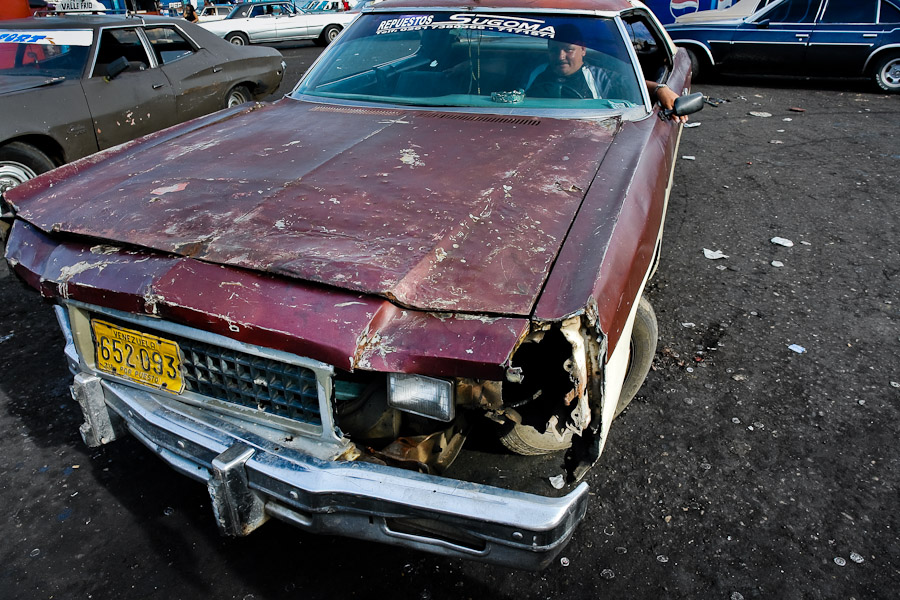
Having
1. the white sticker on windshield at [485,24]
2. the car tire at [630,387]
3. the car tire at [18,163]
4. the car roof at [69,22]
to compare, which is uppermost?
the car roof at [69,22]

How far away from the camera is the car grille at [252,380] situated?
1815 millimetres

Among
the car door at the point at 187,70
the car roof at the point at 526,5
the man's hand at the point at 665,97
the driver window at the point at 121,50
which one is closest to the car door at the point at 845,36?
the car roof at the point at 526,5

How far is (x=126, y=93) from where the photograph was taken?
522 cm

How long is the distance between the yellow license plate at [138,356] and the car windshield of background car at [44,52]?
154 inches

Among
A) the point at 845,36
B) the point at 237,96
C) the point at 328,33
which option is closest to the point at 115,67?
the point at 237,96

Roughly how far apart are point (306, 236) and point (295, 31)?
14.8 meters

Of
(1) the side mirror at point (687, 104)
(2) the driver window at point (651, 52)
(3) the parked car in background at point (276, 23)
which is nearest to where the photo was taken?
(1) the side mirror at point (687, 104)

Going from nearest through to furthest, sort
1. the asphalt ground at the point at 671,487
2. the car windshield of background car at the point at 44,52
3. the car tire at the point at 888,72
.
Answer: the asphalt ground at the point at 671,487 < the car windshield of background car at the point at 44,52 < the car tire at the point at 888,72

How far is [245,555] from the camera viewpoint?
7.28 feet

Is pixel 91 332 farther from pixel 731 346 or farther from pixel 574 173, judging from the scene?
pixel 731 346

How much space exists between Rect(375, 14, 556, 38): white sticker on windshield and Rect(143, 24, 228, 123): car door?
2979mm

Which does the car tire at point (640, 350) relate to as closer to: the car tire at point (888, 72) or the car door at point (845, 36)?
the car door at point (845, 36)

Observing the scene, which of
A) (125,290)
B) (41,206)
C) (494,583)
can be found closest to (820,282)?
(494,583)

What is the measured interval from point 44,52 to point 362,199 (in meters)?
4.45
